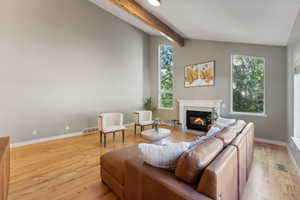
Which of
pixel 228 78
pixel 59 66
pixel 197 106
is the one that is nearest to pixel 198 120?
pixel 197 106

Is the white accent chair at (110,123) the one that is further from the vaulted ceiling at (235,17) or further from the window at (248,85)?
the window at (248,85)

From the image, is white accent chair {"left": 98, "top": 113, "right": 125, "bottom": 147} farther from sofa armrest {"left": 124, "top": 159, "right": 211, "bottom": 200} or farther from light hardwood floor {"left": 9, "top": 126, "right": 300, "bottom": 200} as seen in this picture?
sofa armrest {"left": 124, "top": 159, "right": 211, "bottom": 200}

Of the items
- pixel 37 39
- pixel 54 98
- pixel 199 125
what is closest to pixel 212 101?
pixel 199 125

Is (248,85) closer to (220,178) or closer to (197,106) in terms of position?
(197,106)

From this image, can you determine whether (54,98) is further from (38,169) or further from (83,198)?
(83,198)

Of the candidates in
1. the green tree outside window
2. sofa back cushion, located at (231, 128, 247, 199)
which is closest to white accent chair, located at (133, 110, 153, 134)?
the green tree outside window

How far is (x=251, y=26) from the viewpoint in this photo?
3.11m

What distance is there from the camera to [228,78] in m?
4.74

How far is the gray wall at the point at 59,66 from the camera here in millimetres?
3797

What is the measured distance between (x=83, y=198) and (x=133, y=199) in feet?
2.77

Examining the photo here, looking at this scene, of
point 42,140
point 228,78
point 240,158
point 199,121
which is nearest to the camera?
point 240,158

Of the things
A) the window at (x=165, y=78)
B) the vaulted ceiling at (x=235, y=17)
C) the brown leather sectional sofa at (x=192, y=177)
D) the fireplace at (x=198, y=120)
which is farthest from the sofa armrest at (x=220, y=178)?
the window at (x=165, y=78)

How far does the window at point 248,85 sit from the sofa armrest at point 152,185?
4.10 meters

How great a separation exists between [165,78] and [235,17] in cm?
390
